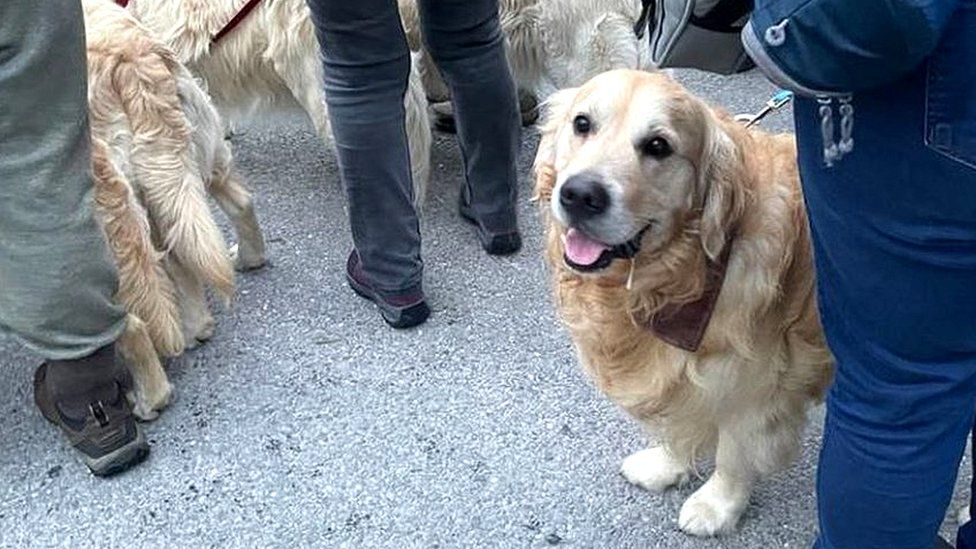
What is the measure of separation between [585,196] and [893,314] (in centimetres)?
57

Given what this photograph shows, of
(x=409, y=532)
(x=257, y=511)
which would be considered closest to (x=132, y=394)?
(x=257, y=511)

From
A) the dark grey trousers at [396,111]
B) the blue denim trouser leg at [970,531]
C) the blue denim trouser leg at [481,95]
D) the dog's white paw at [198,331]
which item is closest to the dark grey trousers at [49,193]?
the dog's white paw at [198,331]

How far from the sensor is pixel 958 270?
1.48 meters

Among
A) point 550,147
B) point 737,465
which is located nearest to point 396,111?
point 550,147

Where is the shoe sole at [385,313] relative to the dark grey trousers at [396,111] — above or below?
below

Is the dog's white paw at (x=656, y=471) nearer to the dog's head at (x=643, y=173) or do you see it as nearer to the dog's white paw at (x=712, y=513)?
the dog's white paw at (x=712, y=513)

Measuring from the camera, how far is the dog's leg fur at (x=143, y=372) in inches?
106

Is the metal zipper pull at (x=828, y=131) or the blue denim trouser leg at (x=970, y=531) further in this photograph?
the blue denim trouser leg at (x=970, y=531)

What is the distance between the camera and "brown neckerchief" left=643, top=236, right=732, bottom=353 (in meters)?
2.02

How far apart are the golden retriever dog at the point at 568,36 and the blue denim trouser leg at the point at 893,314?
73.5 inches

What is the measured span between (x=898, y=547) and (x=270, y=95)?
2398 millimetres

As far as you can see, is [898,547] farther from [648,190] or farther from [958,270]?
[648,190]

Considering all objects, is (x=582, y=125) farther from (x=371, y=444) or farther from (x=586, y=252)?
(x=371, y=444)

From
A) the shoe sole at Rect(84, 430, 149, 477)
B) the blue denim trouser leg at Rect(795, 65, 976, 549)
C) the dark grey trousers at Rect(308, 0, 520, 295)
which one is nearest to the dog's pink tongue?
the blue denim trouser leg at Rect(795, 65, 976, 549)
